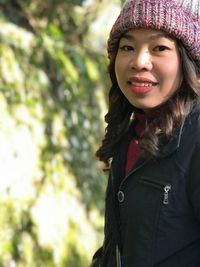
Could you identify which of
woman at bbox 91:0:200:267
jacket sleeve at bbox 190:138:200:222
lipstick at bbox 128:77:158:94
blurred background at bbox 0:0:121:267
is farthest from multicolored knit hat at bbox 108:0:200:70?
blurred background at bbox 0:0:121:267

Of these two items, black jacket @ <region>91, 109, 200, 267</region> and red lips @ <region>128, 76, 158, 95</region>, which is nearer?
black jacket @ <region>91, 109, 200, 267</region>

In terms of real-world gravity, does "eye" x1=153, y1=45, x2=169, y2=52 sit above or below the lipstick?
above

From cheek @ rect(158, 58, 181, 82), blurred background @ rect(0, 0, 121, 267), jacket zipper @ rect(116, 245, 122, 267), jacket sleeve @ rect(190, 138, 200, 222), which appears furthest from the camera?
blurred background @ rect(0, 0, 121, 267)

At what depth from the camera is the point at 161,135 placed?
1.87 meters

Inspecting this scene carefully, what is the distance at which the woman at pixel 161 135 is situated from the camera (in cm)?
177

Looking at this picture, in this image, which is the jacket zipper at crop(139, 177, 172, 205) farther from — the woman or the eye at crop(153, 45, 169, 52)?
the eye at crop(153, 45, 169, 52)

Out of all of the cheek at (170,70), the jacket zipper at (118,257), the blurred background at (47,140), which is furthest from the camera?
the blurred background at (47,140)

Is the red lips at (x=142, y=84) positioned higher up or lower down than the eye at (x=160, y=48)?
lower down

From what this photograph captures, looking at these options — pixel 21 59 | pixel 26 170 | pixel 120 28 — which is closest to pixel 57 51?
pixel 21 59

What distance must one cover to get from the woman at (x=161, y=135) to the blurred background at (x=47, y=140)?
7.40ft

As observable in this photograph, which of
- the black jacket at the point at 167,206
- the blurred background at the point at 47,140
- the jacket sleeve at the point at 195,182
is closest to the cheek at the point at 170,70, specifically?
the black jacket at the point at 167,206

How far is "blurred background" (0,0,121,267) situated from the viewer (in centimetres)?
429

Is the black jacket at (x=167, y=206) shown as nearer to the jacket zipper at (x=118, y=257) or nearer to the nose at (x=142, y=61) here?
the jacket zipper at (x=118, y=257)

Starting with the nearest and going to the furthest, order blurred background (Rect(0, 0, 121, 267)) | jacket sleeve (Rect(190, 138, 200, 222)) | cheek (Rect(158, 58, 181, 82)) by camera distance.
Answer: jacket sleeve (Rect(190, 138, 200, 222)) → cheek (Rect(158, 58, 181, 82)) → blurred background (Rect(0, 0, 121, 267))
